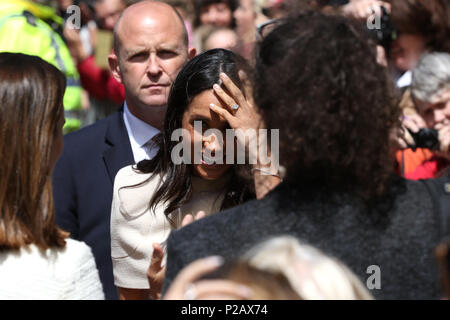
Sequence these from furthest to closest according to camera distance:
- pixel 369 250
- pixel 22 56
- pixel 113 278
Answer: pixel 113 278 < pixel 22 56 < pixel 369 250

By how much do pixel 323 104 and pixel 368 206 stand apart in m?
0.25

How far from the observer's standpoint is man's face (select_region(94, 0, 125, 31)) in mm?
5978

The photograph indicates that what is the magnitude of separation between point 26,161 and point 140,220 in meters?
0.77

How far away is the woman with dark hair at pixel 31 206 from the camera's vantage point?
1985 millimetres

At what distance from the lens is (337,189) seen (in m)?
1.82

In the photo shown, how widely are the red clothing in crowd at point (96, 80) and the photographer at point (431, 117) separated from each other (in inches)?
118

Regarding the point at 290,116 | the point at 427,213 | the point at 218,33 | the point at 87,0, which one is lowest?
the point at 427,213

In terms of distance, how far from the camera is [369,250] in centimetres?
177

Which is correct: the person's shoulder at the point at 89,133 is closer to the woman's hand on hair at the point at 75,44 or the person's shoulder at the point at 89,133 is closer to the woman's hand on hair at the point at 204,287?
the woman's hand on hair at the point at 204,287

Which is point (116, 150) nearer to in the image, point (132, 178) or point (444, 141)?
point (132, 178)

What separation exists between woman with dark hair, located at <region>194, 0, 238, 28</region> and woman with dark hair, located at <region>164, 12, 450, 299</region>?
4288 millimetres

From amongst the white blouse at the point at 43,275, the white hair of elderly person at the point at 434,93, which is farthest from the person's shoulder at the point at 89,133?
the white blouse at the point at 43,275
